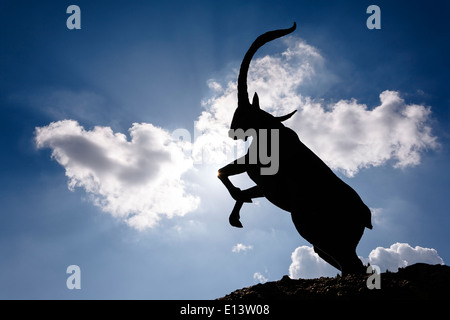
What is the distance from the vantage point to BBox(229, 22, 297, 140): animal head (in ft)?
27.5

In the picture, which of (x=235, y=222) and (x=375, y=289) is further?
(x=235, y=222)

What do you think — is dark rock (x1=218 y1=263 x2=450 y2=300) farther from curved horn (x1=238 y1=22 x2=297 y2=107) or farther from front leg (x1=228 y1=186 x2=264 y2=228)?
curved horn (x1=238 y1=22 x2=297 y2=107)

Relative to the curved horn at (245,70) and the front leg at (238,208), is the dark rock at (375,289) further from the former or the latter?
the curved horn at (245,70)

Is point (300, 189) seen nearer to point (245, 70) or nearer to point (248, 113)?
point (248, 113)

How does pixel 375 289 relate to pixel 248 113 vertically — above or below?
below

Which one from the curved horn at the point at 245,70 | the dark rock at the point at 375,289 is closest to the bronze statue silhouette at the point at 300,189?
the curved horn at the point at 245,70

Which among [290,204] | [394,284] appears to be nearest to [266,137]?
[290,204]

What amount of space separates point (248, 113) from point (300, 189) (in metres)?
2.50

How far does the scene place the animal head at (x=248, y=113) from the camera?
8367 mm

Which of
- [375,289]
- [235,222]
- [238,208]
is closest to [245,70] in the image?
[238,208]

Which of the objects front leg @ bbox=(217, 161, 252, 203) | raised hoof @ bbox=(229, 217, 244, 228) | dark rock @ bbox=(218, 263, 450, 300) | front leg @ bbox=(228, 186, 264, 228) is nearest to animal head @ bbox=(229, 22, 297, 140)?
front leg @ bbox=(217, 161, 252, 203)

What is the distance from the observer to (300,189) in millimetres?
7324
